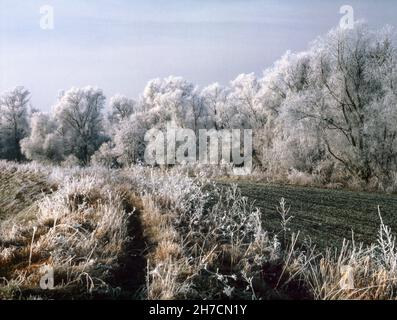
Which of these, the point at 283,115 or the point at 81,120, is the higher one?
the point at 283,115

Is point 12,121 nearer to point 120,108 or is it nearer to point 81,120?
point 81,120

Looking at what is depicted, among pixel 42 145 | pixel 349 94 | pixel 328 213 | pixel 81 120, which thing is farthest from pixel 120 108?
pixel 328 213

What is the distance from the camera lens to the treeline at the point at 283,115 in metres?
18.9

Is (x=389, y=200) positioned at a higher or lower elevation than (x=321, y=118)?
lower

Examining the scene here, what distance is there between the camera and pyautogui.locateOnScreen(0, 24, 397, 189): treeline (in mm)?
18859

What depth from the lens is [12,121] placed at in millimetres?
45969

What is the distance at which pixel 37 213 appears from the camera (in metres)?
5.62

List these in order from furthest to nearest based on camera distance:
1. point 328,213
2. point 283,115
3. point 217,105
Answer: point 217,105 < point 283,115 < point 328,213

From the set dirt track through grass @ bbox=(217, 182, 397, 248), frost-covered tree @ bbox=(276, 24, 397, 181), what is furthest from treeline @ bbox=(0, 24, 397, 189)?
dirt track through grass @ bbox=(217, 182, 397, 248)

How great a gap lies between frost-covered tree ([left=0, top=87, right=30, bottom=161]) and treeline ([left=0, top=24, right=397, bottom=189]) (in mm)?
98

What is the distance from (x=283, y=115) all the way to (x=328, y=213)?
13.5 metres
